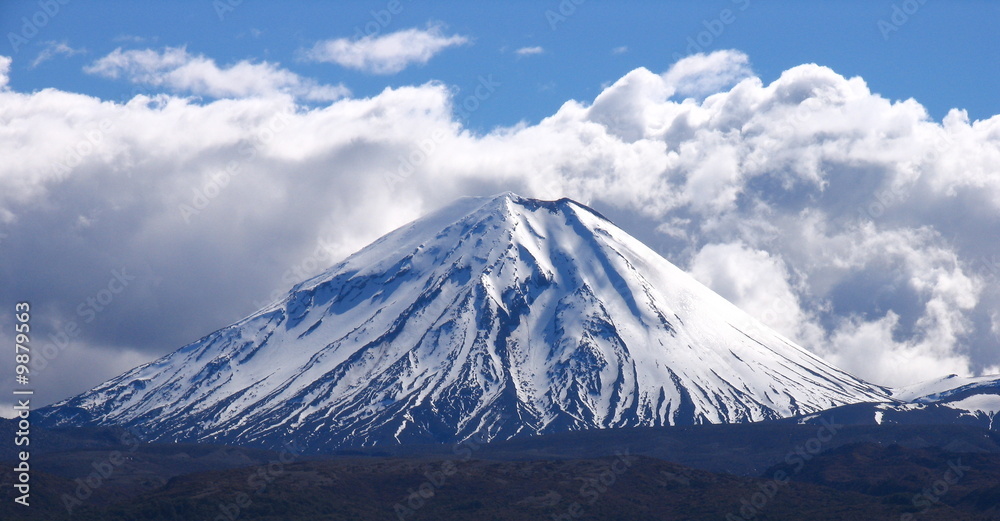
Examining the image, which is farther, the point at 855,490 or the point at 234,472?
the point at 855,490

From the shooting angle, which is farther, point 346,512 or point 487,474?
point 487,474

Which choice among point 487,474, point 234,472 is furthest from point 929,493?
point 234,472

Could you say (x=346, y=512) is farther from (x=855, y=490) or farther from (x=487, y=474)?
(x=855, y=490)

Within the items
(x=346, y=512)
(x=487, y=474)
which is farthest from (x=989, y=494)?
(x=346, y=512)

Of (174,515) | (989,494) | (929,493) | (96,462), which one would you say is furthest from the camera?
(96,462)

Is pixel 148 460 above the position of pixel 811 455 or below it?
above

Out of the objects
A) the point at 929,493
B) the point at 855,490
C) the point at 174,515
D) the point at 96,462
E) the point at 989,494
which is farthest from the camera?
the point at 96,462

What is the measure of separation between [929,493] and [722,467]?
5268 centimetres

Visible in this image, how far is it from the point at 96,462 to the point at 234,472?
52.0 metres

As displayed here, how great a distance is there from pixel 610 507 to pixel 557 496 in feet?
18.5

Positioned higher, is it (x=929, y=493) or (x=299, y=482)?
(x=299, y=482)

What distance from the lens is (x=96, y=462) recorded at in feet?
575

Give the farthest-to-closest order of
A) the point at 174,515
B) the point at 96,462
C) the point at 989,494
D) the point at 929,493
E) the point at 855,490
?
1. the point at 96,462
2. the point at 855,490
3. the point at 929,493
4. the point at 989,494
5. the point at 174,515

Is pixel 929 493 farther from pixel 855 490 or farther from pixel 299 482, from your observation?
pixel 299 482
